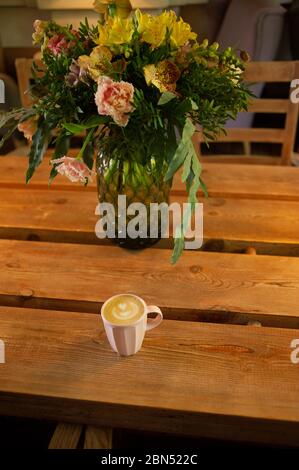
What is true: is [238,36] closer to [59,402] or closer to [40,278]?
[40,278]

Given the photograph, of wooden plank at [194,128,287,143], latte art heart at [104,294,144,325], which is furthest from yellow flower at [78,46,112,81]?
wooden plank at [194,128,287,143]

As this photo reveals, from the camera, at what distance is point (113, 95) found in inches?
26.9

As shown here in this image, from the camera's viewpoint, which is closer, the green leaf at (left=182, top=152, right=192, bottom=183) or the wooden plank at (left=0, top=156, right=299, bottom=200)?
the green leaf at (left=182, top=152, right=192, bottom=183)

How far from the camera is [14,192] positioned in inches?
49.1

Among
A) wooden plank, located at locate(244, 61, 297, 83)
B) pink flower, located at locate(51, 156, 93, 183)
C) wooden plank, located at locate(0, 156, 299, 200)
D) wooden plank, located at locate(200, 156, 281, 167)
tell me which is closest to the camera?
pink flower, located at locate(51, 156, 93, 183)

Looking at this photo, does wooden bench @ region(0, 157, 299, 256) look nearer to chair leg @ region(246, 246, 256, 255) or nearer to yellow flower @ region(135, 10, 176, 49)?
chair leg @ region(246, 246, 256, 255)

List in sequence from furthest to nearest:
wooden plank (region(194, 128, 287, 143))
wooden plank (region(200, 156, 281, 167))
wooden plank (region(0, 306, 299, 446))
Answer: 1. wooden plank (region(200, 156, 281, 167))
2. wooden plank (region(194, 128, 287, 143))
3. wooden plank (region(0, 306, 299, 446))

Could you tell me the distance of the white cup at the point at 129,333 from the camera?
680 mm

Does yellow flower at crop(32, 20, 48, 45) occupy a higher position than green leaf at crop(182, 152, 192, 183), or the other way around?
yellow flower at crop(32, 20, 48, 45)

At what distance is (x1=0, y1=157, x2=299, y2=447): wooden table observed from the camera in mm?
656

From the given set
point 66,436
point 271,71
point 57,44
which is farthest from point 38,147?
point 271,71

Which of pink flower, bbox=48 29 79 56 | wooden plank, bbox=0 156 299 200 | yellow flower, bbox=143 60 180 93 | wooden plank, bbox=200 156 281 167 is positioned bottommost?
wooden plank, bbox=200 156 281 167

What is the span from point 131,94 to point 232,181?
2.15ft

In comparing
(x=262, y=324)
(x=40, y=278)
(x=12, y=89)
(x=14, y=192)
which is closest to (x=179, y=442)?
(x=262, y=324)
